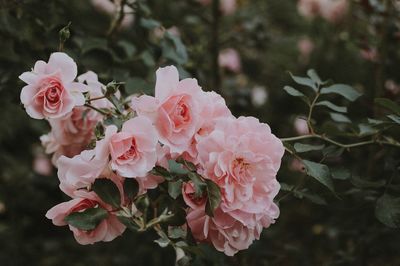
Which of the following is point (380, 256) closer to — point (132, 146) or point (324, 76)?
point (324, 76)

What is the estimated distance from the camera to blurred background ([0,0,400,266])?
1.44 meters

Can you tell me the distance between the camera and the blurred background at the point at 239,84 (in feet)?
4.73

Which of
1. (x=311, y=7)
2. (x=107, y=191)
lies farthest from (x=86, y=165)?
(x=311, y=7)

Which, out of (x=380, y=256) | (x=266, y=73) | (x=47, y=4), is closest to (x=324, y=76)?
(x=266, y=73)

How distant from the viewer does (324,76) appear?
2.52 m

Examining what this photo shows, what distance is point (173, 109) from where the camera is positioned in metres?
0.96

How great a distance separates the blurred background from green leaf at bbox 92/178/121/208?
9.9 inches

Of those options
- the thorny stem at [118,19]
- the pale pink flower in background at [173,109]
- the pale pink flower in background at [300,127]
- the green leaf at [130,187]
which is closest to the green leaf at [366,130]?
the pale pink flower in background at [173,109]

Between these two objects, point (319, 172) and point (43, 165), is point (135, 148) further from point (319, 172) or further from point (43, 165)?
point (43, 165)

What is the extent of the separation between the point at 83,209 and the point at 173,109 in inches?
8.7

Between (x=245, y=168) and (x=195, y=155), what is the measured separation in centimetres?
9

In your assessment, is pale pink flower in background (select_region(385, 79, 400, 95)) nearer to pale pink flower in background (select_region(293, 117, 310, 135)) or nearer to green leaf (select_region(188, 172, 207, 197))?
pale pink flower in background (select_region(293, 117, 310, 135))

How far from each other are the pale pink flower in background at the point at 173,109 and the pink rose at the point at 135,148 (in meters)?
0.03

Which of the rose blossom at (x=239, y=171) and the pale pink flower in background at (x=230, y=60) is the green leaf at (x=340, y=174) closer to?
the rose blossom at (x=239, y=171)
